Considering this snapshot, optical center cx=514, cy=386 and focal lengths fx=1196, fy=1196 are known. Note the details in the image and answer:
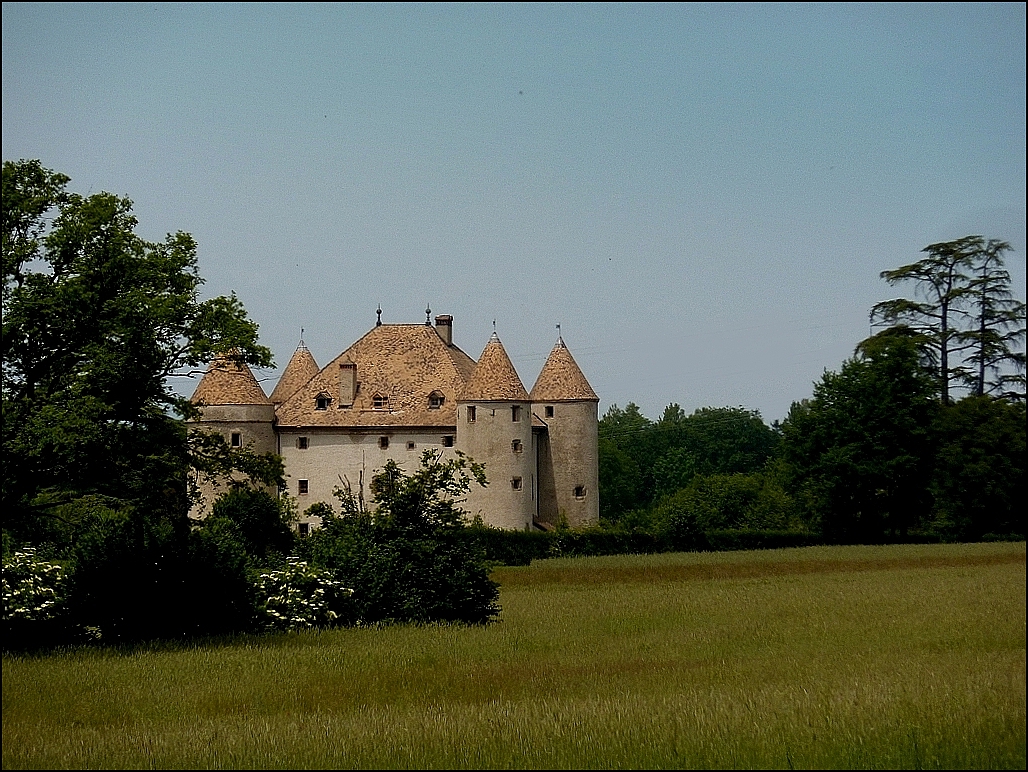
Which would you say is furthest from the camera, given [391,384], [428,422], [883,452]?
[391,384]

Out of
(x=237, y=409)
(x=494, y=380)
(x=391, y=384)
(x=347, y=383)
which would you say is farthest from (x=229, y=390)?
(x=494, y=380)

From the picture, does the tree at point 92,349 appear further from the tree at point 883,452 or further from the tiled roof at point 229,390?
the tiled roof at point 229,390

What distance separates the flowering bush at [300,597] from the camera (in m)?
22.2

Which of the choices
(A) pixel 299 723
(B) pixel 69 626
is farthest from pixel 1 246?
(A) pixel 299 723

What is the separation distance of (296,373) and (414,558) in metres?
51.6

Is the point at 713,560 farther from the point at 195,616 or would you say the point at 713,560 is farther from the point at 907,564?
the point at 907,564

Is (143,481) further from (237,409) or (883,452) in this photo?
(237,409)

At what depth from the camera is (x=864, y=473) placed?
25.1ft

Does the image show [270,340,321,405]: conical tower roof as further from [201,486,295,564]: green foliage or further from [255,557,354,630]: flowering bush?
[255,557,354,630]: flowering bush

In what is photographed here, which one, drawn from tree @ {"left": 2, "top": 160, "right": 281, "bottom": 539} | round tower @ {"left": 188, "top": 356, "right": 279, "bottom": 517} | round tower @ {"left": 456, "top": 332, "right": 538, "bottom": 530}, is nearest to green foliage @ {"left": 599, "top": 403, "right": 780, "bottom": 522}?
round tower @ {"left": 456, "top": 332, "right": 538, "bottom": 530}

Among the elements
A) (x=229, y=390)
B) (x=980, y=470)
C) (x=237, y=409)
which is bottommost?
(x=980, y=470)

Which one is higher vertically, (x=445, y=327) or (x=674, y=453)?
(x=445, y=327)

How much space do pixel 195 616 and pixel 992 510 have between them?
59.0 ft

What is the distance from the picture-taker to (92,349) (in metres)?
19.7
